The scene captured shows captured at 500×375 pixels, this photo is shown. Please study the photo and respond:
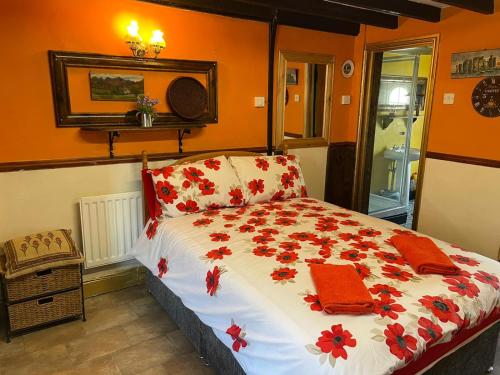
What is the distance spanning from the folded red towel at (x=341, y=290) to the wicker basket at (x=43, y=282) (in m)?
1.59

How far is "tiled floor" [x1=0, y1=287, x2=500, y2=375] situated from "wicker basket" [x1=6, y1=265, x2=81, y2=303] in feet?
0.92

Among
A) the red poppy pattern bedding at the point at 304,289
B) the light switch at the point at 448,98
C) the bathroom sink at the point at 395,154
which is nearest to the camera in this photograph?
the red poppy pattern bedding at the point at 304,289

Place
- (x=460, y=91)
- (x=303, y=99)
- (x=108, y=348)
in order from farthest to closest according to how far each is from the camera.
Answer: (x=303, y=99) → (x=460, y=91) → (x=108, y=348)

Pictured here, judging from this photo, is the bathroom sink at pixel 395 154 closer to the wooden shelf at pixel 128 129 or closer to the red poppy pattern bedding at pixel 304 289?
the red poppy pattern bedding at pixel 304 289

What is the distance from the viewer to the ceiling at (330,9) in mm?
2551

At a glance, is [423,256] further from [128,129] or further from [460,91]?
[128,129]

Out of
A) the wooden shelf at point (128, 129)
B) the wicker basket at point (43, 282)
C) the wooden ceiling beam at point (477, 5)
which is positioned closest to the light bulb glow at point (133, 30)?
the wooden shelf at point (128, 129)

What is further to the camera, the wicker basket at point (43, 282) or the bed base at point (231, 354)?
the wicker basket at point (43, 282)

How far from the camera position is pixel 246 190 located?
9.34 ft

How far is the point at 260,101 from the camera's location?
11.2 feet

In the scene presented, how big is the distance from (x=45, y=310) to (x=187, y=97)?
5.88 feet

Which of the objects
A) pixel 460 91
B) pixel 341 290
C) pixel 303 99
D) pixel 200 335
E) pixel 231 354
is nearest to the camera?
pixel 341 290

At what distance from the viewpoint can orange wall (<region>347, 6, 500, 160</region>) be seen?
292 cm

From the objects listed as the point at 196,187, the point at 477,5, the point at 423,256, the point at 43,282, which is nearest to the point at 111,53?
the point at 196,187
